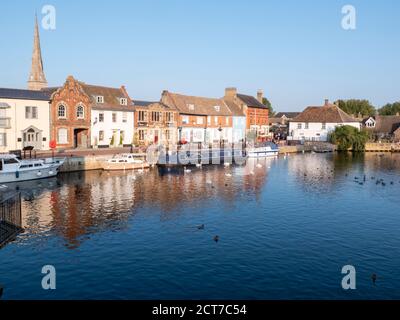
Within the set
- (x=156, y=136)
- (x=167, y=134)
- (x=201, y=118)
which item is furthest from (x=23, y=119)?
(x=201, y=118)

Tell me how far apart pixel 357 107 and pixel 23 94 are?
13420 centimetres

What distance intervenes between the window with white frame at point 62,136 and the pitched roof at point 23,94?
219 inches

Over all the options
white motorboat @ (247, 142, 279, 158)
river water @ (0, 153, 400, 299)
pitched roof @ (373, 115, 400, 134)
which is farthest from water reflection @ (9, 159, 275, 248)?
pitched roof @ (373, 115, 400, 134)

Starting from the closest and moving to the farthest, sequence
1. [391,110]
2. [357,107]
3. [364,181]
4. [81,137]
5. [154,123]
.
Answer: [364,181]
[81,137]
[154,123]
[357,107]
[391,110]

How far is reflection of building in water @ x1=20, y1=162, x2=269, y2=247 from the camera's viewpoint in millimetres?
32875

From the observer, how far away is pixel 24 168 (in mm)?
49531

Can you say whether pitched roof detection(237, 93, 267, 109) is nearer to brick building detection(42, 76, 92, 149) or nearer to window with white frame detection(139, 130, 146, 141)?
window with white frame detection(139, 130, 146, 141)

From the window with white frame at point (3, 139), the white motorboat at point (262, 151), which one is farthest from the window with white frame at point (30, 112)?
the white motorboat at point (262, 151)

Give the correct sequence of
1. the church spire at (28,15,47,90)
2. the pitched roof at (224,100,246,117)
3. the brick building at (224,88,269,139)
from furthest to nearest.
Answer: the brick building at (224,88,269,139), the pitched roof at (224,100,246,117), the church spire at (28,15,47,90)

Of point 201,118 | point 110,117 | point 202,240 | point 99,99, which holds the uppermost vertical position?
point 99,99

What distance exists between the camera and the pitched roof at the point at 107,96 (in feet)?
241

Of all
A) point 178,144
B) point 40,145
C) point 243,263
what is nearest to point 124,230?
point 243,263

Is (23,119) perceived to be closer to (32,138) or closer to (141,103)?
(32,138)

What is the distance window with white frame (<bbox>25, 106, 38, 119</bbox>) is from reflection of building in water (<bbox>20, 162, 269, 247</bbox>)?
13821mm
